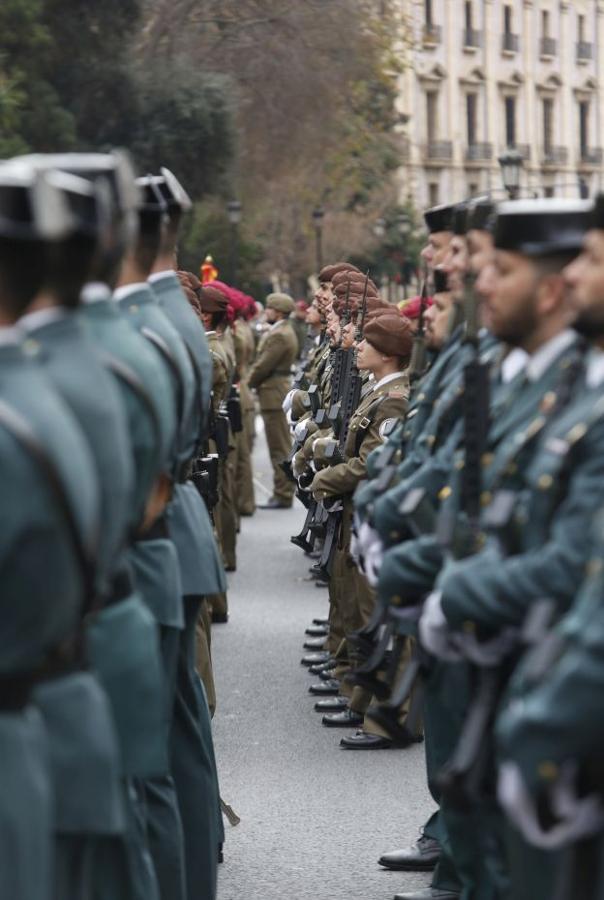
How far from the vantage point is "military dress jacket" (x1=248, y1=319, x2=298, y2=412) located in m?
20.7

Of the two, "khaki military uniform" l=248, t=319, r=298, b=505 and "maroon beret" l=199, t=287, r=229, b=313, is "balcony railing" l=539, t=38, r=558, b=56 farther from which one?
"maroon beret" l=199, t=287, r=229, b=313

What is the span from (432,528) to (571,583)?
1767 millimetres

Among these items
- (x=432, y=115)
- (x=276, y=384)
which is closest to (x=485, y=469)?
(x=276, y=384)

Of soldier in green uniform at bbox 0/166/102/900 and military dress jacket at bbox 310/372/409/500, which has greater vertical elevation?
soldier in green uniform at bbox 0/166/102/900

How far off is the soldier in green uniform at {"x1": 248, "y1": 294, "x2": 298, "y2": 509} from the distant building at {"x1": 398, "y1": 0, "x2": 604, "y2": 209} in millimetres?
63643

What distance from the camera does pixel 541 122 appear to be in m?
95.1

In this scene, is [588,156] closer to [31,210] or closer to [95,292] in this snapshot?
[95,292]

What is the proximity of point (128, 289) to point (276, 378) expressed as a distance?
49.4 ft

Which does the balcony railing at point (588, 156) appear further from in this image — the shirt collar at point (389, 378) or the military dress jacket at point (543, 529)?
the military dress jacket at point (543, 529)

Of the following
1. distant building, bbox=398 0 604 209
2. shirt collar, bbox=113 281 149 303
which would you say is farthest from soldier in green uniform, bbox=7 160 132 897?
distant building, bbox=398 0 604 209

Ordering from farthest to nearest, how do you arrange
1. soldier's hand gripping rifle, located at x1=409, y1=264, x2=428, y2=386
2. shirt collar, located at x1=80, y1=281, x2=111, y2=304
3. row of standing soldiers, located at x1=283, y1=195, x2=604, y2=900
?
1. soldier's hand gripping rifle, located at x1=409, y1=264, x2=428, y2=386
2. shirt collar, located at x1=80, y1=281, x2=111, y2=304
3. row of standing soldiers, located at x1=283, y1=195, x2=604, y2=900

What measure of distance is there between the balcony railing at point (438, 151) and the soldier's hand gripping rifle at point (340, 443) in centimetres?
7843

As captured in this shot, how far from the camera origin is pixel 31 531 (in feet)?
13.4

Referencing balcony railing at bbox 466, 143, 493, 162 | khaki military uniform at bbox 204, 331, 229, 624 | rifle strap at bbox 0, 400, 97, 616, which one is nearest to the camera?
rifle strap at bbox 0, 400, 97, 616
